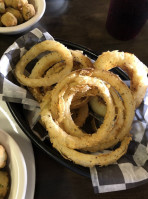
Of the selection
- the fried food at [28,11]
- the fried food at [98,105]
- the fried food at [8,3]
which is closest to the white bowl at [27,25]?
the fried food at [28,11]

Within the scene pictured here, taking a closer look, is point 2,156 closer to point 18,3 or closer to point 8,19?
point 8,19

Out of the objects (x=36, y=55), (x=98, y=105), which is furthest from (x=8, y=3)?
(x=98, y=105)

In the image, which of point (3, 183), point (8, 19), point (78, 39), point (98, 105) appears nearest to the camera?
point (3, 183)

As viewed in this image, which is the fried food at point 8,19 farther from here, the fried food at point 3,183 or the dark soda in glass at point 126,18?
the fried food at point 3,183

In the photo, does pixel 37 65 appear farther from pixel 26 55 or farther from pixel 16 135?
pixel 16 135

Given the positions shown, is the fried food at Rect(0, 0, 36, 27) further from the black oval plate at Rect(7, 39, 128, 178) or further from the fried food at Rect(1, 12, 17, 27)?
the black oval plate at Rect(7, 39, 128, 178)

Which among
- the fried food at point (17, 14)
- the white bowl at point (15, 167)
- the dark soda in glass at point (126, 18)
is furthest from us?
the fried food at point (17, 14)
